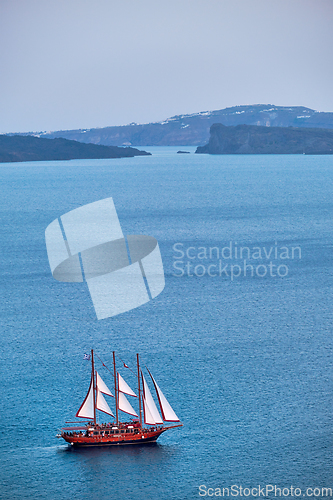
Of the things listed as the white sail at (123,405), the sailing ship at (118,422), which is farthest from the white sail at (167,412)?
the white sail at (123,405)

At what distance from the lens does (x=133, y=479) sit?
27453 mm

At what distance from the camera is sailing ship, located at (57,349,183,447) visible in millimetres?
29969

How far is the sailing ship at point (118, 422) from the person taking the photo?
30.0 m

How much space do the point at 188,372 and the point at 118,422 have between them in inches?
275

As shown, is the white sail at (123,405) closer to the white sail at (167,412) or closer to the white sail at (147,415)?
the white sail at (147,415)

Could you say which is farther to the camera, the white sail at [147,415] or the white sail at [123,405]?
the white sail at [123,405]

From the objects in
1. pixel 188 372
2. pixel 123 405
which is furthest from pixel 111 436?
pixel 188 372

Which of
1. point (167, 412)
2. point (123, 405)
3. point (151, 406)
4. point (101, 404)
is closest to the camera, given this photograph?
point (167, 412)

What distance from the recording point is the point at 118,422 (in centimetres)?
3080

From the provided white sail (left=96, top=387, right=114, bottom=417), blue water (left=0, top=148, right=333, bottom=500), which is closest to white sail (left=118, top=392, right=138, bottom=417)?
white sail (left=96, top=387, right=114, bottom=417)

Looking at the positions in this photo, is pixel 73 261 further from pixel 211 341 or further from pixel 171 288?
pixel 211 341

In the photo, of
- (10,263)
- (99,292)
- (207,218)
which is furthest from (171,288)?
(207,218)

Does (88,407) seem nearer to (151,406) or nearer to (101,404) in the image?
(101,404)

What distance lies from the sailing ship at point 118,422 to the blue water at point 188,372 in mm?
508
